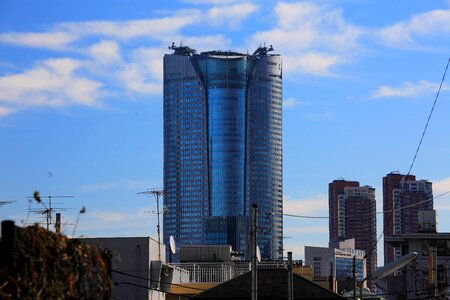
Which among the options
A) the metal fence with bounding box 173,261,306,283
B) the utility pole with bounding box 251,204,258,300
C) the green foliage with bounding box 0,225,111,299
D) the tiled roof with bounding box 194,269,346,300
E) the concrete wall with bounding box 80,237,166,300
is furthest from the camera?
the metal fence with bounding box 173,261,306,283

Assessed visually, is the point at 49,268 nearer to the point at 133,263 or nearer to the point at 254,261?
the point at 254,261

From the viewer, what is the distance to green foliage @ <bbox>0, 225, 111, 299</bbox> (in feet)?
43.8

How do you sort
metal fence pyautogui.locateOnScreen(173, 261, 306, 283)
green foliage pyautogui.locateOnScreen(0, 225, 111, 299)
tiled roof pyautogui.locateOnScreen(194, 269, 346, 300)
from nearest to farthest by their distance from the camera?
green foliage pyautogui.locateOnScreen(0, 225, 111, 299) → tiled roof pyautogui.locateOnScreen(194, 269, 346, 300) → metal fence pyautogui.locateOnScreen(173, 261, 306, 283)

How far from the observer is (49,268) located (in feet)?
46.3

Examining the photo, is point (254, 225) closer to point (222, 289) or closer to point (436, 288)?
point (222, 289)

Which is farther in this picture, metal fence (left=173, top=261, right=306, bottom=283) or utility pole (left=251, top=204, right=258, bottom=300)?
metal fence (left=173, top=261, right=306, bottom=283)

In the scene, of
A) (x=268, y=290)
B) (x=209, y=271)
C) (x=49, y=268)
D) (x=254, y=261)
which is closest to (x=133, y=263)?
(x=268, y=290)

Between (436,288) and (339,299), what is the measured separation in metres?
11.5

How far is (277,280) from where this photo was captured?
50.5 m

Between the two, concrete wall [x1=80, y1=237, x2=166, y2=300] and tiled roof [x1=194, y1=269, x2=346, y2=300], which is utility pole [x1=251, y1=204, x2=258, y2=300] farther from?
concrete wall [x1=80, y1=237, x2=166, y2=300]

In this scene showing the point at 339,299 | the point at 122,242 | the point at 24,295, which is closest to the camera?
the point at 24,295

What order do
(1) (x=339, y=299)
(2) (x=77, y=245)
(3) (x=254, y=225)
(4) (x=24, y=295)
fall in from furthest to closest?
(1) (x=339, y=299), (3) (x=254, y=225), (2) (x=77, y=245), (4) (x=24, y=295)

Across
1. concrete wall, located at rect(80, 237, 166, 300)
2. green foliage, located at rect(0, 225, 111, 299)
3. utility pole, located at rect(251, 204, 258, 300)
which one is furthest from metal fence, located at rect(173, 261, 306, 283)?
green foliage, located at rect(0, 225, 111, 299)

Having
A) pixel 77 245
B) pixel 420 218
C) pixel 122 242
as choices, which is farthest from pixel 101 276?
pixel 420 218
